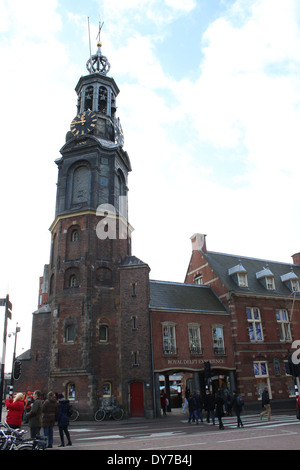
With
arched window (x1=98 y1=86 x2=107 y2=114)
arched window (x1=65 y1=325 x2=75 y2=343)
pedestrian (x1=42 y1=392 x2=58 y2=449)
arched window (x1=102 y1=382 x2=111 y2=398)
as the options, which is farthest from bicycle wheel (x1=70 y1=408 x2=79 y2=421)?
arched window (x1=98 y1=86 x2=107 y2=114)

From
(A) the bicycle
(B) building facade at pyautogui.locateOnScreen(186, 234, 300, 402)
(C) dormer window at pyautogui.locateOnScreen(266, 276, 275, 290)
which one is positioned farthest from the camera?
(C) dormer window at pyautogui.locateOnScreen(266, 276, 275, 290)

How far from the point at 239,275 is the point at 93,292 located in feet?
47.9

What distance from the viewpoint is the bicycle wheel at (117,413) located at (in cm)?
2516

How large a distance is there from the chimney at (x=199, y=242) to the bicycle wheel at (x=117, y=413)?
59.9 feet

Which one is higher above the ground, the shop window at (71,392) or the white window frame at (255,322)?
the white window frame at (255,322)

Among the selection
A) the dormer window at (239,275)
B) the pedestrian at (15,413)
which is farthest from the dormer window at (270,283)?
the pedestrian at (15,413)

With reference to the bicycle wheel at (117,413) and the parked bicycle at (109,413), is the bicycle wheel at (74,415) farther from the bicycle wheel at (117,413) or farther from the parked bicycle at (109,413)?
the bicycle wheel at (117,413)

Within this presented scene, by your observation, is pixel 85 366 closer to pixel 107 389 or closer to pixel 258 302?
pixel 107 389

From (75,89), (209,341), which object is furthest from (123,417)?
(75,89)

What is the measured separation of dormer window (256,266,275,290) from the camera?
3672cm

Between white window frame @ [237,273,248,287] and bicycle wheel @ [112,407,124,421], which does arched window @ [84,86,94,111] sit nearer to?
white window frame @ [237,273,248,287]

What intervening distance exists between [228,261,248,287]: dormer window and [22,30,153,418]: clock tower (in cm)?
1000

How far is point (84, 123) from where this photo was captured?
36.1 meters

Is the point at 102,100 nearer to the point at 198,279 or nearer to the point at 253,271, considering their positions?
the point at 198,279
